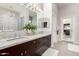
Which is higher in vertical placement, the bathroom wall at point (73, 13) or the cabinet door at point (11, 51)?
the bathroom wall at point (73, 13)

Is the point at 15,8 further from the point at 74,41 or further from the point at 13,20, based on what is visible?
the point at 74,41

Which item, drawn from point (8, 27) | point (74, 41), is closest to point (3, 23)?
point (8, 27)

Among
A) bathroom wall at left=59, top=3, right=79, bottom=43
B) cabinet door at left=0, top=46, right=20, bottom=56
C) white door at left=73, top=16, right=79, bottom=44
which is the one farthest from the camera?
bathroom wall at left=59, top=3, right=79, bottom=43

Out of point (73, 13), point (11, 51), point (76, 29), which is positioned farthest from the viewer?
point (73, 13)

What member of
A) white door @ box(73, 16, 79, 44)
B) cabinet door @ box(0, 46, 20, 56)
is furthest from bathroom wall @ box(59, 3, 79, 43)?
cabinet door @ box(0, 46, 20, 56)

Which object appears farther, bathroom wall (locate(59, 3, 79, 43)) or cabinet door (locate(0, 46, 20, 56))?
bathroom wall (locate(59, 3, 79, 43))

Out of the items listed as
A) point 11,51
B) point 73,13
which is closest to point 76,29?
point 73,13

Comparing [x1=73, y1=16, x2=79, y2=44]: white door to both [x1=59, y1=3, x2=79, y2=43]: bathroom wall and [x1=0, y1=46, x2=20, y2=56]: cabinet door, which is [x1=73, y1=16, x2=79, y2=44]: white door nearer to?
[x1=59, y1=3, x2=79, y2=43]: bathroom wall

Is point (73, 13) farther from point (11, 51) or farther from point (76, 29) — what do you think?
point (11, 51)

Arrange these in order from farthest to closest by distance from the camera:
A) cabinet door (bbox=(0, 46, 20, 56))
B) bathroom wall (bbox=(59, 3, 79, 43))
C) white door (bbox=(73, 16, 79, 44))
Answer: bathroom wall (bbox=(59, 3, 79, 43)) < white door (bbox=(73, 16, 79, 44)) < cabinet door (bbox=(0, 46, 20, 56))

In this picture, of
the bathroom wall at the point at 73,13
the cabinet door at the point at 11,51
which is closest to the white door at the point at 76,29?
the bathroom wall at the point at 73,13

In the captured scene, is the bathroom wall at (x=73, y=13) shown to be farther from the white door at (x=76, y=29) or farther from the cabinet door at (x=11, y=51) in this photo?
the cabinet door at (x=11, y=51)

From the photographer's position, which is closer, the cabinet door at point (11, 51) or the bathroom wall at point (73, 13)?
the cabinet door at point (11, 51)

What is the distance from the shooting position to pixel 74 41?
695cm
